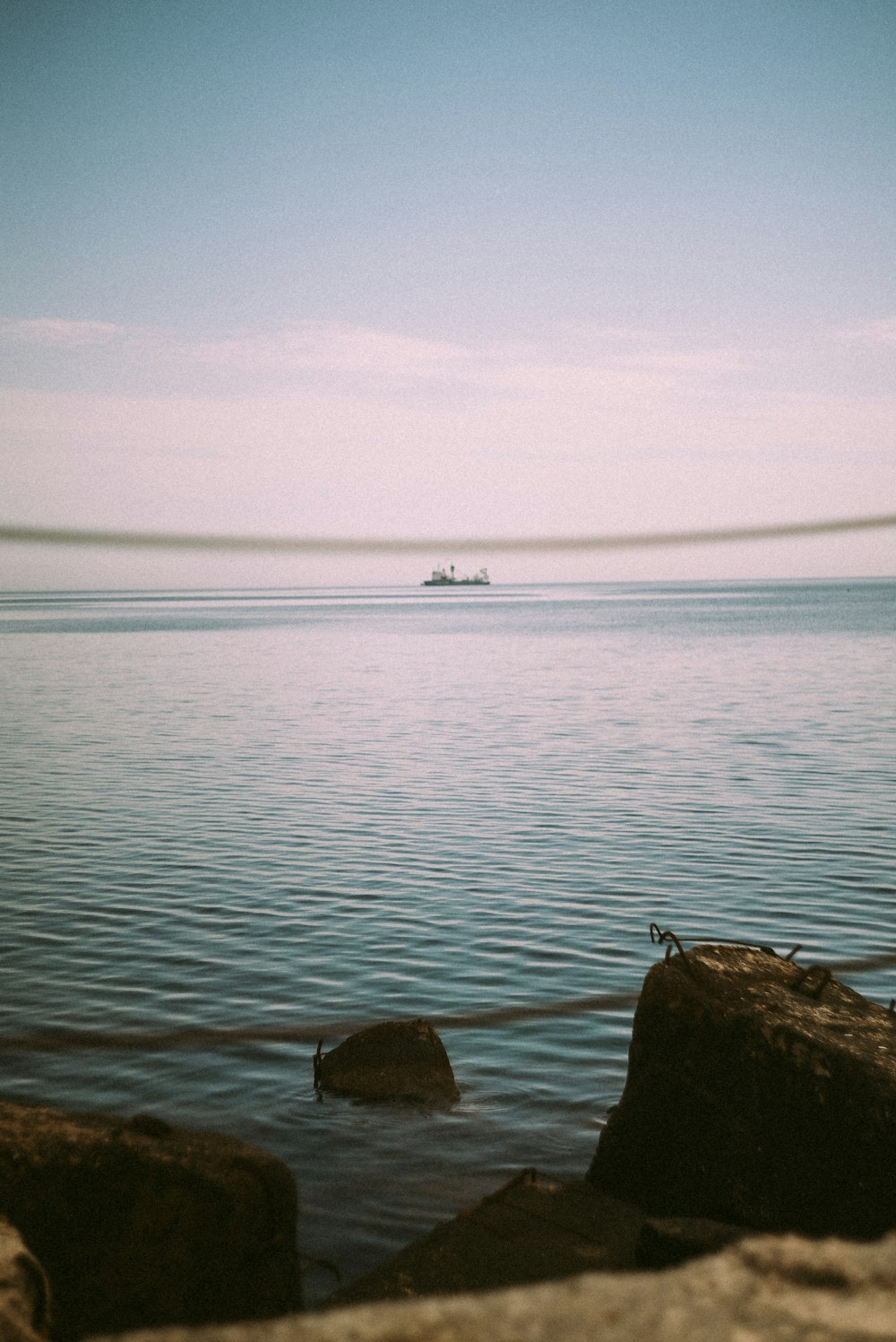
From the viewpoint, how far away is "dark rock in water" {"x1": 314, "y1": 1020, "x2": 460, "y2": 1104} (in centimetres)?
851

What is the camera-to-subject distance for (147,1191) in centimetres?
464

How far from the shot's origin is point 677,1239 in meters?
5.14

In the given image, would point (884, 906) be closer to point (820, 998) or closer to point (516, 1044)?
point (516, 1044)

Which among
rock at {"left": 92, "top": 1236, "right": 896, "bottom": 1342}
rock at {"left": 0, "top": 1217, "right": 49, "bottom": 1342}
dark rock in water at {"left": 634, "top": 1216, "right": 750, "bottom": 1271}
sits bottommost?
dark rock in water at {"left": 634, "top": 1216, "right": 750, "bottom": 1271}

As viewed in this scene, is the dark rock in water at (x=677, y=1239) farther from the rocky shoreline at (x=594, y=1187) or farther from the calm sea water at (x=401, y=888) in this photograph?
the calm sea water at (x=401, y=888)

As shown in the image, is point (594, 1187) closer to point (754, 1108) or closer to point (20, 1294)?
point (754, 1108)

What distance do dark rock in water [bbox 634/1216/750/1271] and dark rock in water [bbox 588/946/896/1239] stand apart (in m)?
0.65

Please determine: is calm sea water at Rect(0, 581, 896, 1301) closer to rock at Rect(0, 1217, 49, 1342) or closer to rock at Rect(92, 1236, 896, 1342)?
rock at Rect(0, 1217, 49, 1342)

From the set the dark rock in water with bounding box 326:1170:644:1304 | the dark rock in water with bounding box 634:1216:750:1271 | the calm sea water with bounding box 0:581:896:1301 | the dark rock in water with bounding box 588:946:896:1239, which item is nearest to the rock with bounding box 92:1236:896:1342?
the dark rock in water with bounding box 634:1216:750:1271

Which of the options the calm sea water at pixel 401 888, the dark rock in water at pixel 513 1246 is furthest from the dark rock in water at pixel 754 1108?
the calm sea water at pixel 401 888

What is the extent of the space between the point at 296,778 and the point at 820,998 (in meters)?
18.1

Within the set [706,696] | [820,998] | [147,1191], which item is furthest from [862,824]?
[706,696]

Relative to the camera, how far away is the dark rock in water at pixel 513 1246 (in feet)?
18.5

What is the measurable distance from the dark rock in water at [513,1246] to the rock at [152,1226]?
0.99 meters
